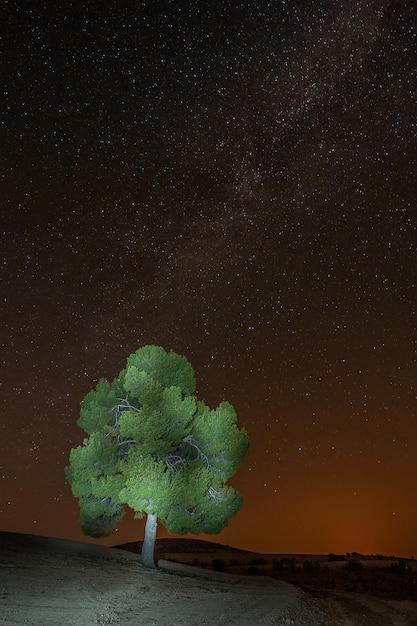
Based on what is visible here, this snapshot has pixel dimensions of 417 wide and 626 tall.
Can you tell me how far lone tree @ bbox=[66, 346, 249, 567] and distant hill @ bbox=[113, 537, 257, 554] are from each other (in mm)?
20894

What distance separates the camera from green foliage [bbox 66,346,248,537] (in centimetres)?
2039

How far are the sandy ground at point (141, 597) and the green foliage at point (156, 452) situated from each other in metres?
1.85

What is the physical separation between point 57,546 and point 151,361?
7.91 m

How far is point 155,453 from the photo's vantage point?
21266 mm

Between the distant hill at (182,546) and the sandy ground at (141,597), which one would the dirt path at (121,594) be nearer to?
the sandy ground at (141,597)

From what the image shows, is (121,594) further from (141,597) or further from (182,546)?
(182,546)

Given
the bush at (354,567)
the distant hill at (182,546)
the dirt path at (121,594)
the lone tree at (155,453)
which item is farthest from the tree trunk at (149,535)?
the distant hill at (182,546)

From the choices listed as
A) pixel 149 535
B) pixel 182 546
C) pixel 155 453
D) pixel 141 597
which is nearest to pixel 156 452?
pixel 155 453

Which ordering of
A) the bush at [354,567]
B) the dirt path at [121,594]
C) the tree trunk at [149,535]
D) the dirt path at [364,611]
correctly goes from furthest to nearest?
the bush at [354,567] → the tree trunk at [149,535] → the dirt path at [364,611] → the dirt path at [121,594]

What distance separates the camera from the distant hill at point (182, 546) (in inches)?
1700

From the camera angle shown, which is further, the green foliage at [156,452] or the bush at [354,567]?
the bush at [354,567]

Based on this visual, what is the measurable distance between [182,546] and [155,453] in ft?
98.4

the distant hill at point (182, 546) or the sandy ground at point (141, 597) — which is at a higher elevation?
the distant hill at point (182, 546)

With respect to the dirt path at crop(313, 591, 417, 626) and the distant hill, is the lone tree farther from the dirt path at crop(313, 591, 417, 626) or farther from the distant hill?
the distant hill
